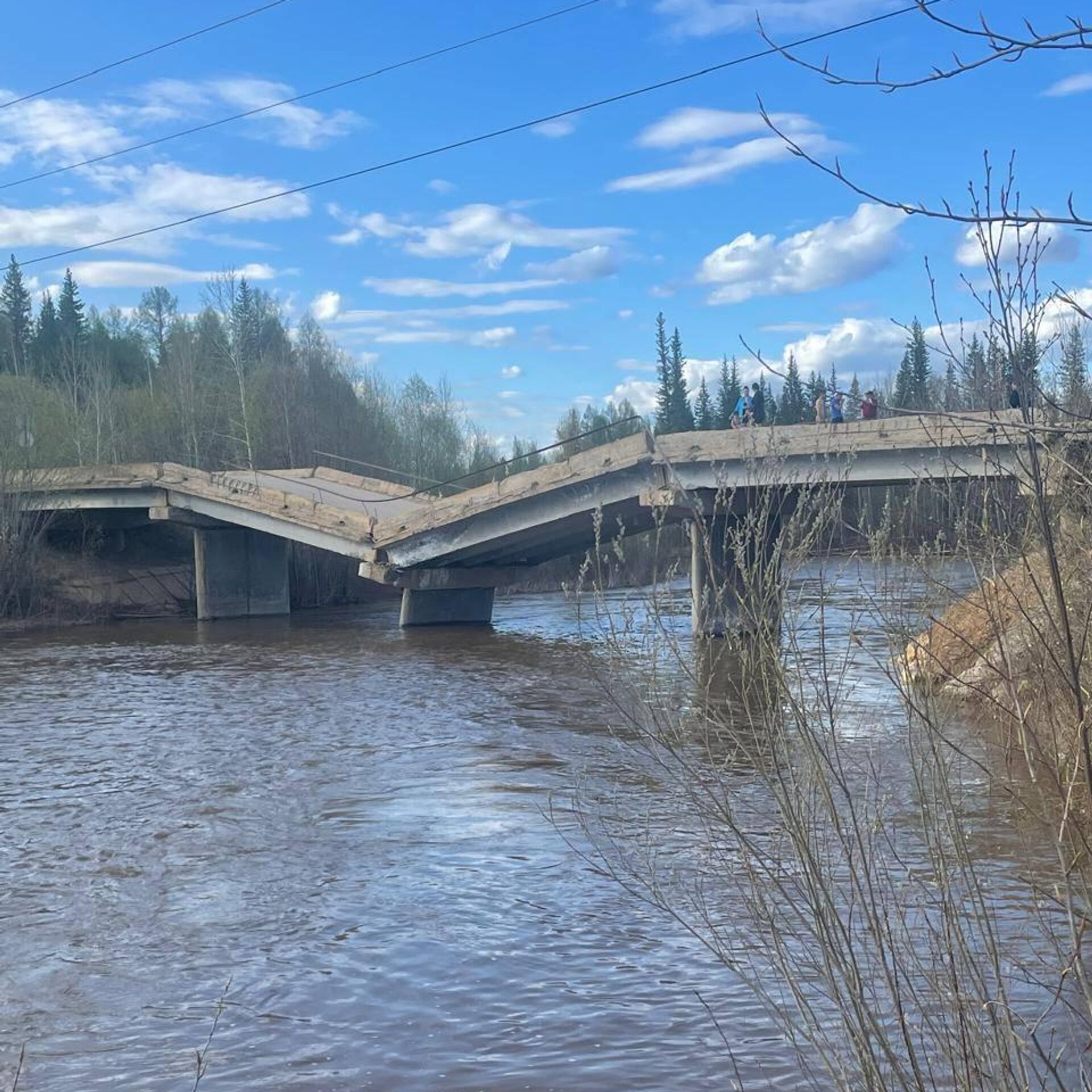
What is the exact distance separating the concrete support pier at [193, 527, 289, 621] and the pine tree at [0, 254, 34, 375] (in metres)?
61.4

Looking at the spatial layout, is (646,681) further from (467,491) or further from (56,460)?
(56,460)

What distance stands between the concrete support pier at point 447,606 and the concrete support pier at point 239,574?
6.30 m

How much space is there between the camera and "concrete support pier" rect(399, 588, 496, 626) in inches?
1292

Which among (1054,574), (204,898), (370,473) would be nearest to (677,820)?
(204,898)

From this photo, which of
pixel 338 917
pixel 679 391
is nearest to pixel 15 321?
pixel 679 391

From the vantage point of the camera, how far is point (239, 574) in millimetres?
38219

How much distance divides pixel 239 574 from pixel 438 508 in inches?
413

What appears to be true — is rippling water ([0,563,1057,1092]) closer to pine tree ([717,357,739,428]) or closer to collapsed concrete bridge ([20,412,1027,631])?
collapsed concrete bridge ([20,412,1027,631])

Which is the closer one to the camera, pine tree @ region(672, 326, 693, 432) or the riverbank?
the riverbank

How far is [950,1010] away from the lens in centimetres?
366

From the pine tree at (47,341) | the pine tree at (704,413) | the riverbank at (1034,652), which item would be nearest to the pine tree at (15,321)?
the pine tree at (47,341)

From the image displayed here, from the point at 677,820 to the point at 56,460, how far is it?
41.0 meters

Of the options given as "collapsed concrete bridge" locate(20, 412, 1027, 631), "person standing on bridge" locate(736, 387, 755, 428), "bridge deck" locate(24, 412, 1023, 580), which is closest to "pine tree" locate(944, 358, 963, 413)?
"collapsed concrete bridge" locate(20, 412, 1027, 631)

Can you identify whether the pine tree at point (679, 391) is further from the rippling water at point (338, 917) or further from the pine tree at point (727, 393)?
the rippling water at point (338, 917)
